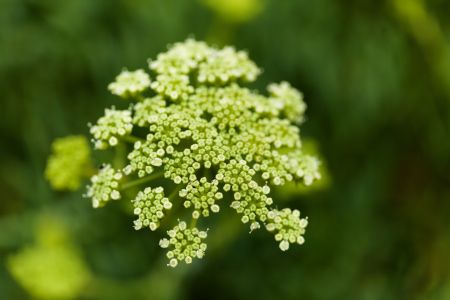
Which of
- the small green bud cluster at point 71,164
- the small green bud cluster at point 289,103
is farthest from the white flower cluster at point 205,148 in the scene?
the small green bud cluster at point 71,164

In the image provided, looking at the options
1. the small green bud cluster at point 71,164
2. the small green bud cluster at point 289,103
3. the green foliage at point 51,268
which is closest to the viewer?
the small green bud cluster at point 289,103

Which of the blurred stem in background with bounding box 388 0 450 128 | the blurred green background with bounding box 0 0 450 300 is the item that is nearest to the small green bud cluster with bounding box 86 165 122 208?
the blurred green background with bounding box 0 0 450 300

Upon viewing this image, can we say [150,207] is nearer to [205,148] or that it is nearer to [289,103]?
[205,148]

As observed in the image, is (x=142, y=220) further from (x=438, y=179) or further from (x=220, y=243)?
(x=438, y=179)

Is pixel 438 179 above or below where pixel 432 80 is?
below

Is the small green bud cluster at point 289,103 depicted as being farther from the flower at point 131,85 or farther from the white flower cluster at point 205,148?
the flower at point 131,85

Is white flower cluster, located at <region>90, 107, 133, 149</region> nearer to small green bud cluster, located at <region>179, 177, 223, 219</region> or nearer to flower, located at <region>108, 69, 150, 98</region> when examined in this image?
flower, located at <region>108, 69, 150, 98</region>

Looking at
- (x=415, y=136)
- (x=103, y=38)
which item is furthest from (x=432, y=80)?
(x=103, y=38)
